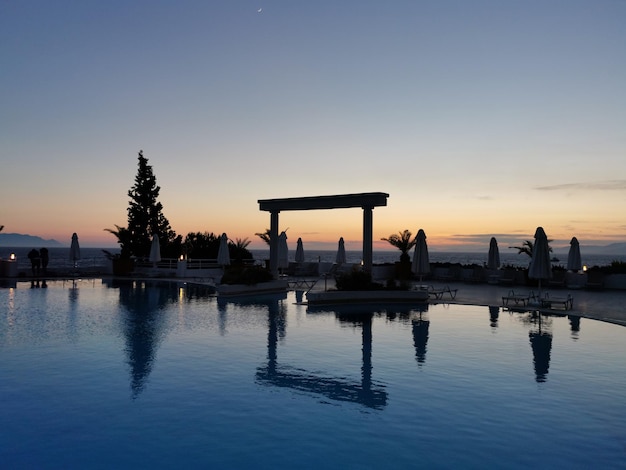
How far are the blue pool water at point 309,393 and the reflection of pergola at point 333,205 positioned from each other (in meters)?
7.16

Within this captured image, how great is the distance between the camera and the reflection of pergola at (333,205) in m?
21.4

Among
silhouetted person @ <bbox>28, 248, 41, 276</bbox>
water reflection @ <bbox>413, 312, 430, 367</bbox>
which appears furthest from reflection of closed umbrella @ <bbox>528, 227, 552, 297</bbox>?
silhouetted person @ <bbox>28, 248, 41, 276</bbox>

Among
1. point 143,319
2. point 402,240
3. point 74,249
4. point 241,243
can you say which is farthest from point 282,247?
point 74,249

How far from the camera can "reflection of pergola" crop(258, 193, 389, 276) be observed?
21.4 m

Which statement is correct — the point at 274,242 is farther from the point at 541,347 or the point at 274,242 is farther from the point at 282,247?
the point at 541,347

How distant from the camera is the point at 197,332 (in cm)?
1308

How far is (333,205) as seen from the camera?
22812mm

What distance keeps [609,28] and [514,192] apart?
2066cm

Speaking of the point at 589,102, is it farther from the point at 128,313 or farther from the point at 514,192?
the point at 128,313

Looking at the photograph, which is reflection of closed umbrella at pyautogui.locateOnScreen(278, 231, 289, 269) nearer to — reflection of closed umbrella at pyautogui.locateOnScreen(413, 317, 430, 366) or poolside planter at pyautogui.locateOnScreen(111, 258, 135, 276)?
poolside planter at pyautogui.locateOnScreen(111, 258, 135, 276)

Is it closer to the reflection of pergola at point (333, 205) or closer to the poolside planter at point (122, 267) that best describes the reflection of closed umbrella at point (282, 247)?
the reflection of pergola at point (333, 205)

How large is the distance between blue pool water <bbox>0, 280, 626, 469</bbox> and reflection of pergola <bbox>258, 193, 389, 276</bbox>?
7.16 m

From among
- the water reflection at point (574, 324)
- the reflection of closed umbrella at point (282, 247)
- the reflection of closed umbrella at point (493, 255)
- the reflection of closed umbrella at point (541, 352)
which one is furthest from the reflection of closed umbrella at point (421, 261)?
the reflection of closed umbrella at point (282, 247)

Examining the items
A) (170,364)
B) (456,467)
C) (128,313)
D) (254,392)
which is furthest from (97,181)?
(456,467)
